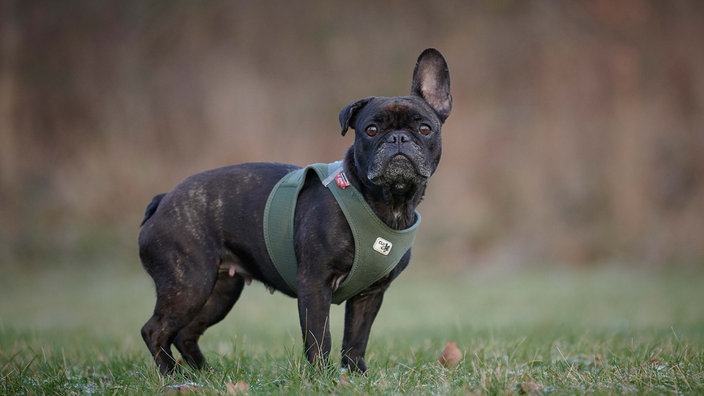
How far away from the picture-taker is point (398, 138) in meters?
4.64

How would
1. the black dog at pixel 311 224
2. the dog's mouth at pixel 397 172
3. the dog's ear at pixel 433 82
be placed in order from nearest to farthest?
the dog's mouth at pixel 397 172
the black dog at pixel 311 224
the dog's ear at pixel 433 82

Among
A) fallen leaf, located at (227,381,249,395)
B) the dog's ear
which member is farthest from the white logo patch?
fallen leaf, located at (227,381,249,395)

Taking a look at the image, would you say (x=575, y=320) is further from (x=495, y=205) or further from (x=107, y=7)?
(x=107, y=7)

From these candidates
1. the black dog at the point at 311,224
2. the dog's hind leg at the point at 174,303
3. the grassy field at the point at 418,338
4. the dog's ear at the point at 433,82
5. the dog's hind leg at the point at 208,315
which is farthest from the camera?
the dog's hind leg at the point at 208,315

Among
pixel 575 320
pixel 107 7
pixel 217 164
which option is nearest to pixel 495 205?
pixel 217 164

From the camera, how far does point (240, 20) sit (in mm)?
17875

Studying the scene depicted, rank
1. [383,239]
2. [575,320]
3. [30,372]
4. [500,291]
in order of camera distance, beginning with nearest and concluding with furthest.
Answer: [383,239] → [30,372] → [575,320] → [500,291]

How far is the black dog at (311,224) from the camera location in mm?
4676

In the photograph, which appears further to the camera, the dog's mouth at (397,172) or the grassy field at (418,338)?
the dog's mouth at (397,172)

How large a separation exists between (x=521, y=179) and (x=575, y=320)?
7229 millimetres

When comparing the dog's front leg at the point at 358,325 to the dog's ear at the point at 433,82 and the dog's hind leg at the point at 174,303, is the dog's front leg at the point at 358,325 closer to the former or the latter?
the dog's hind leg at the point at 174,303

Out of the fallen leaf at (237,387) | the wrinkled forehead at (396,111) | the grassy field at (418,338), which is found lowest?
the grassy field at (418,338)

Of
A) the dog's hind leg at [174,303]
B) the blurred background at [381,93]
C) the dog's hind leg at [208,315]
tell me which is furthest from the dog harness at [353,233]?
the blurred background at [381,93]

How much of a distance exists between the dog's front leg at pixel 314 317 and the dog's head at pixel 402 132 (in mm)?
691
